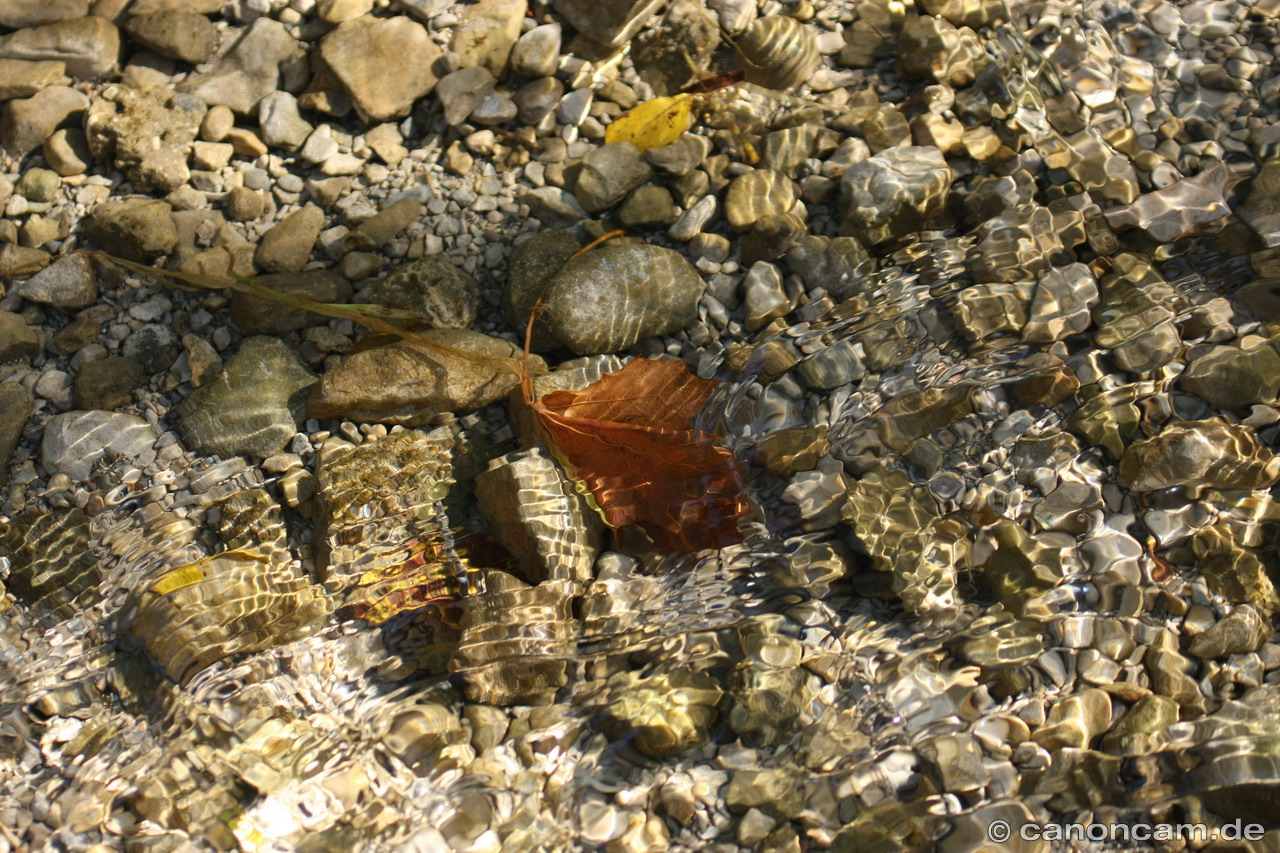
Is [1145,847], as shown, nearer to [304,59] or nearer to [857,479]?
[857,479]

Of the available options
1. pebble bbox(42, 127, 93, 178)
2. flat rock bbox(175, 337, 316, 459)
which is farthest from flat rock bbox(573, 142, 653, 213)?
pebble bbox(42, 127, 93, 178)

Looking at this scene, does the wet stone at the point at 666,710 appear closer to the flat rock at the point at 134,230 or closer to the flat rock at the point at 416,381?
the flat rock at the point at 416,381

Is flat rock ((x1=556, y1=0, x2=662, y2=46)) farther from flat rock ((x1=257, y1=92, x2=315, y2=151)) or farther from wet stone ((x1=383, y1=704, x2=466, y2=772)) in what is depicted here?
wet stone ((x1=383, y1=704, x2=466, y2=772))

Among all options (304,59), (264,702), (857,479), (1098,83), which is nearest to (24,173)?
(304,59)

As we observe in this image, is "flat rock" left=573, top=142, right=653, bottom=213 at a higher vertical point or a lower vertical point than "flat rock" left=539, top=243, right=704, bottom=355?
higher

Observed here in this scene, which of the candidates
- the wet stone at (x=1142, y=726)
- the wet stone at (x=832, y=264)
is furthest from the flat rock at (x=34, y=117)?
the wet stone at (x=1142, y=726)

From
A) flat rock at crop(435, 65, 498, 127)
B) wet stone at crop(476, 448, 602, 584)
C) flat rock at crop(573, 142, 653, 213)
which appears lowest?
wet stone at crop(476, 448, 602, 584)

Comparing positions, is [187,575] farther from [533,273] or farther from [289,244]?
[533,273]
